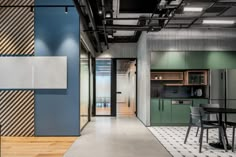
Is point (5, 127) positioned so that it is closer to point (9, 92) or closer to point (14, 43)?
point (9, 92)

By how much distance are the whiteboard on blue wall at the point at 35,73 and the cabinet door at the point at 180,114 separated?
3912mm

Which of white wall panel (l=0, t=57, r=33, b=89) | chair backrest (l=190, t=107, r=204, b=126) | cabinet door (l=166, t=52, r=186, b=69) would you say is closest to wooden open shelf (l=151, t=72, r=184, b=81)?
cabinet door (l=166, t=52, r=186, b=69)

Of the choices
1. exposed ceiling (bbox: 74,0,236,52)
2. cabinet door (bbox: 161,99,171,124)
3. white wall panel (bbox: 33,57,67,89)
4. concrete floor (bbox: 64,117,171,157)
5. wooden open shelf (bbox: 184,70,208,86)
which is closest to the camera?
concrete floor (bbox: 64,117,171,157)

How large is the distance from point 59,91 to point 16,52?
5.16 feet

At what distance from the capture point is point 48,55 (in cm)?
684

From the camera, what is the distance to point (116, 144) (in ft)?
19.4

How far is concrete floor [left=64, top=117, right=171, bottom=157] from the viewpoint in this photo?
506 centimetres

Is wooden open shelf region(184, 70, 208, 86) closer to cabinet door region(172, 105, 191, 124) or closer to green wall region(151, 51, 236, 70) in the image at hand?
green wall region(151, 51, 236, 70)

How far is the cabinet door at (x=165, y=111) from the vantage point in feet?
28.5

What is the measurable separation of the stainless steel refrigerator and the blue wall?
175 inches

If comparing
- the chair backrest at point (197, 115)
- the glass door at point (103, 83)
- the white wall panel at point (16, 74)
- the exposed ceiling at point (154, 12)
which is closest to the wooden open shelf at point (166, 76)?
the exposed ceiling at point (154, 12)

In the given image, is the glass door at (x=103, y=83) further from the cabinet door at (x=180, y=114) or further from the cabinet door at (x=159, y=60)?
the cabinet door at (x=180, y=114)

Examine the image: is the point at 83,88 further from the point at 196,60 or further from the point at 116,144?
the point at 196,60

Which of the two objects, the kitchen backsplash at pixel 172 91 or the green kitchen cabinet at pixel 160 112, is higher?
the kitchen backsplash at pixel 172 91
